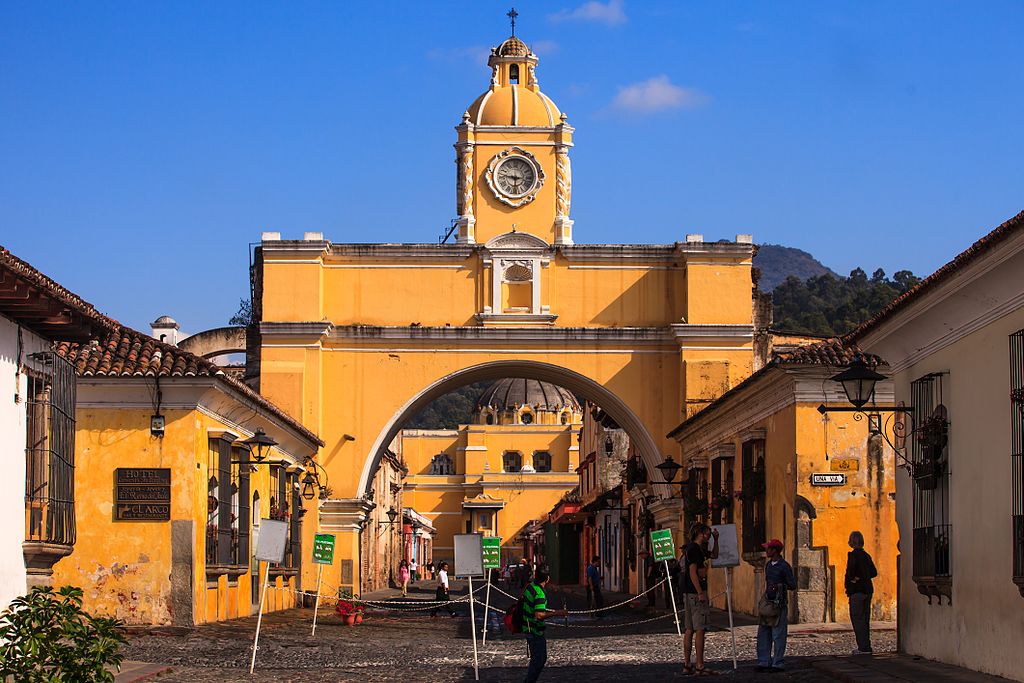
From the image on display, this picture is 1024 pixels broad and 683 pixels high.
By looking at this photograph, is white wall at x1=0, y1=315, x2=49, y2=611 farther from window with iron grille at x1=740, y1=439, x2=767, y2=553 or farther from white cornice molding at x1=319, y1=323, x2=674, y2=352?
white cornice molding at x1=319, y1=323, x2=674, y2=352

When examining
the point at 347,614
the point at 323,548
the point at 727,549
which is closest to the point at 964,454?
the point at 727,549

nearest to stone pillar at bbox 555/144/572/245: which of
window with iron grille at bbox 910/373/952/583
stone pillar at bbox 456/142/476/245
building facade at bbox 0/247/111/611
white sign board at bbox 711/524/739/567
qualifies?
stone pillar at bbox 456/142/476/245

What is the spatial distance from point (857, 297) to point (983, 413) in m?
74.6

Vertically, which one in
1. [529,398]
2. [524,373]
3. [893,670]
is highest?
[529,398]

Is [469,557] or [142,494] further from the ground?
[142,494]

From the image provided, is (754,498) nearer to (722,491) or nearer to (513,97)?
(722,491)

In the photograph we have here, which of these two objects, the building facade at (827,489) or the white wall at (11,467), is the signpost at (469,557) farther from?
the building facade at (827,489)

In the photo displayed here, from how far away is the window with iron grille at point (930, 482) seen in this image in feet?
45.9

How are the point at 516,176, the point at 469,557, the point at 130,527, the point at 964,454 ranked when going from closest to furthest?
the point at 964,454, the point at 469,557, the point at 130,527, the point at 516,176

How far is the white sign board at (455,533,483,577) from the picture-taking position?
15.9 m

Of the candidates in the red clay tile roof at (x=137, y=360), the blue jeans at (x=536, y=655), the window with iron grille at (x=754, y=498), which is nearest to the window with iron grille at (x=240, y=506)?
the red clay tile roof at (x=137, y=360)

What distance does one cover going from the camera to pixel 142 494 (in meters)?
21.5

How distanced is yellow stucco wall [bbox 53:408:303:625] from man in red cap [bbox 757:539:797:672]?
9.27m

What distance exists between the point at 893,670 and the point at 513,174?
862 inches
